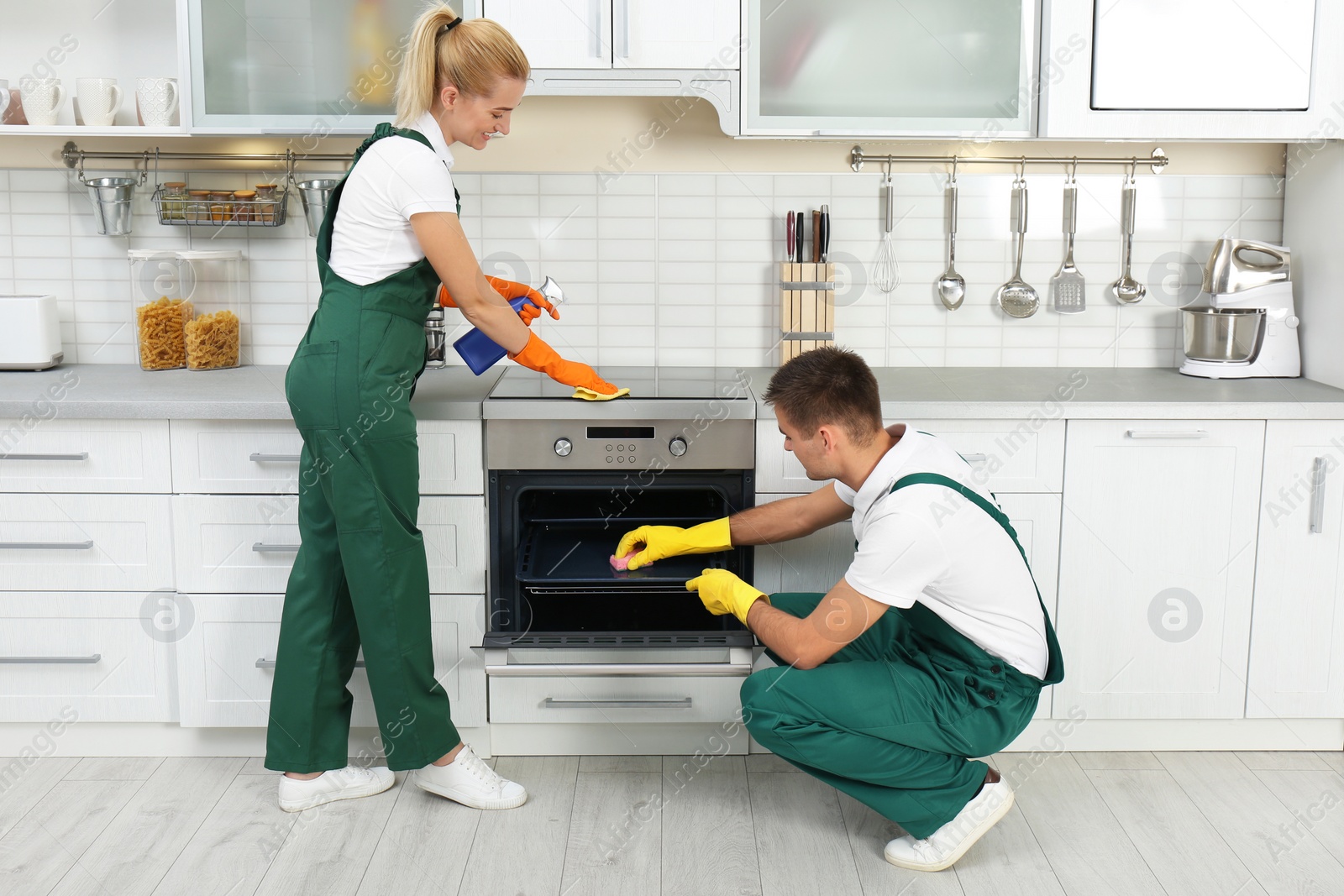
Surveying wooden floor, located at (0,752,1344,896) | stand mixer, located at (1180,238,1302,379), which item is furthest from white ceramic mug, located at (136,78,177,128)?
stand mixer, located at (1180,238,1302,379)

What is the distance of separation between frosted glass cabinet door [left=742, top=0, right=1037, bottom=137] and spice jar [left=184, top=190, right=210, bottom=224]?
4.23ft

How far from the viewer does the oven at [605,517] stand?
2244 mm

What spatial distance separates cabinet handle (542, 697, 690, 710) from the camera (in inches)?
95.7

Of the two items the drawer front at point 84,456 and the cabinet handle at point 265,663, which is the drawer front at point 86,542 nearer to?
the drawer front at point 84,456

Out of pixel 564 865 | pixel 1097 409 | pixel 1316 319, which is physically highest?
pixel 1316 319

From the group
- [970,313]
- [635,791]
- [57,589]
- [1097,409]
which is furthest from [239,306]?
[1097,409]

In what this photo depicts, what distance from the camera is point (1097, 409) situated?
7.83 ft

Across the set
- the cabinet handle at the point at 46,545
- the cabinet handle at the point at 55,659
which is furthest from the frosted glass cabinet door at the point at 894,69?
the cabinet handle at the point at 55,659

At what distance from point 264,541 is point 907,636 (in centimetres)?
133

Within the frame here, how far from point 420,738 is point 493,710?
0.25 metres

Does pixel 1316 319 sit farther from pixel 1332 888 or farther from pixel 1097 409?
pixel 1332 888

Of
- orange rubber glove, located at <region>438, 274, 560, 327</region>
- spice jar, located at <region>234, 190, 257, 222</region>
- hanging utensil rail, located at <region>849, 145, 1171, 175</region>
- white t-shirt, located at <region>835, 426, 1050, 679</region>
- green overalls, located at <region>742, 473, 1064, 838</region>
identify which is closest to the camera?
white t-shirt, located at <region>835, 426, 1050, 679</region>

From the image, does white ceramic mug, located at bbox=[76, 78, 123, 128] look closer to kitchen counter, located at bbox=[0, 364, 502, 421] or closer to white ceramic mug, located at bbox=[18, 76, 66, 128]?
white ceramic mug, located at bbox=[18, 76, 66, 128]

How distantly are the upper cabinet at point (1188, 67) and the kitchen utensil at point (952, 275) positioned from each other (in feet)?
1.18
